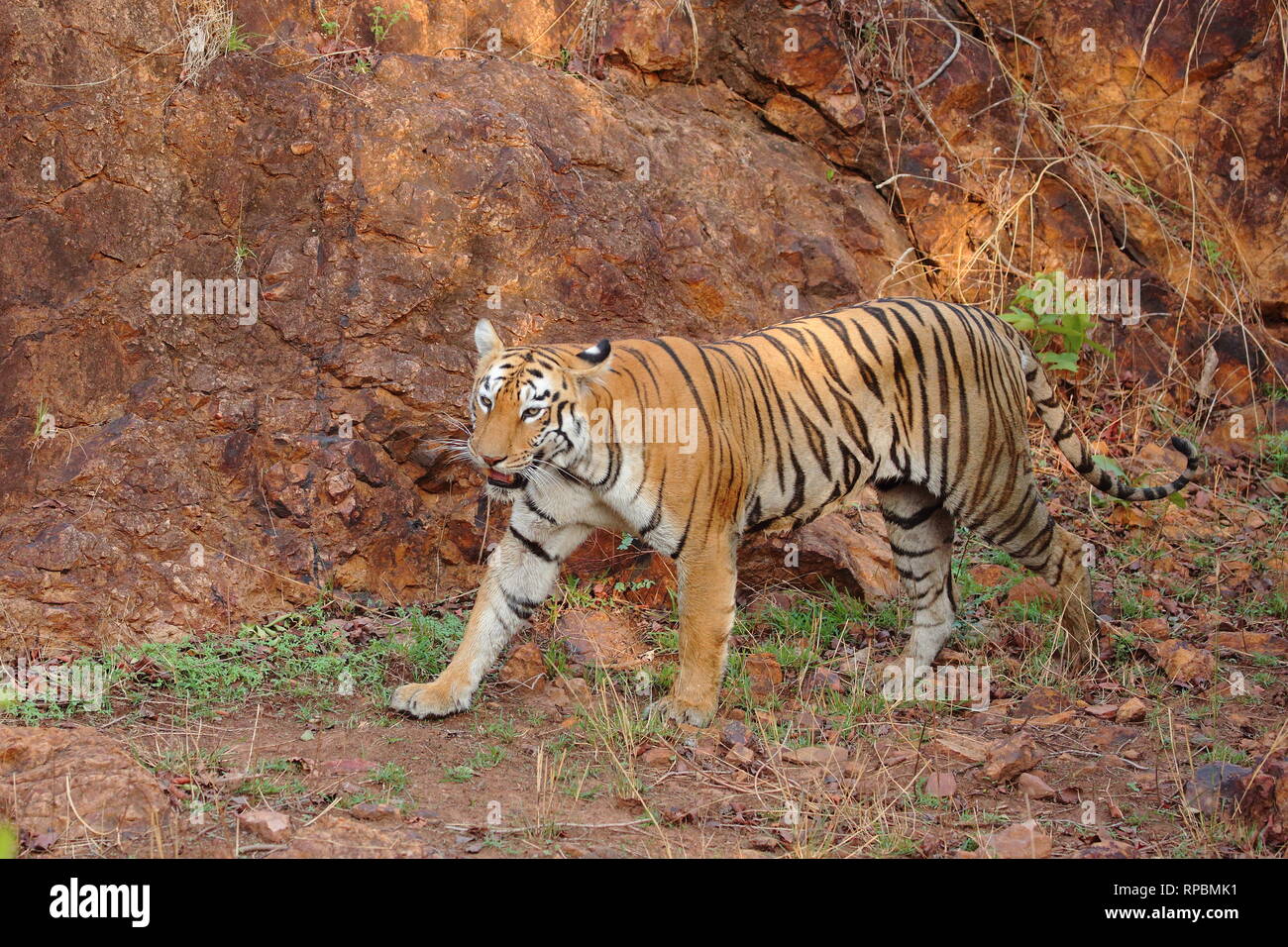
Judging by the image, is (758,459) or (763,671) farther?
(763,671)

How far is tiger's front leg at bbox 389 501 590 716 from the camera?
5148 millimetres

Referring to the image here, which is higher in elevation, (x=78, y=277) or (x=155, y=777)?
(x=78, y=277)

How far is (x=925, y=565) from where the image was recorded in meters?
5.96

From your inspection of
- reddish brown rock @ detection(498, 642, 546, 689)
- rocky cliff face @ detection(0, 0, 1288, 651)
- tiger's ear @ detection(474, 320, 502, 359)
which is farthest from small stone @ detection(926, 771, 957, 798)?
rocky cliff face @ detection(0, 0, 1288, 651)

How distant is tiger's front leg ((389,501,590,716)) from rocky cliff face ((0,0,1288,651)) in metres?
1.16

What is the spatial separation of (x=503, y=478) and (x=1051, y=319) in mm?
4691

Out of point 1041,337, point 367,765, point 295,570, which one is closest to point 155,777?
point 367,765

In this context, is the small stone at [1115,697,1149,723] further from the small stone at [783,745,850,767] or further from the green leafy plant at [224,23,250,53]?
the green leafy plant at [224,23,250,53]

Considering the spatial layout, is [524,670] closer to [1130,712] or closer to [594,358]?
[594,358]

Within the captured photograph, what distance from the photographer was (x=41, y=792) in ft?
12.5

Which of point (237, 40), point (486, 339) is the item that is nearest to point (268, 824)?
point (486, 339)

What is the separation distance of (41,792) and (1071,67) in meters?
8.10

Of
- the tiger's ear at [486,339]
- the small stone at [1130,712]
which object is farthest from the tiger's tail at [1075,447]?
the tiger's ear at [486,339]

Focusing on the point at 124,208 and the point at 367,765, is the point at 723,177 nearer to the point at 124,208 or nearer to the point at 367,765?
the point at 124,208
